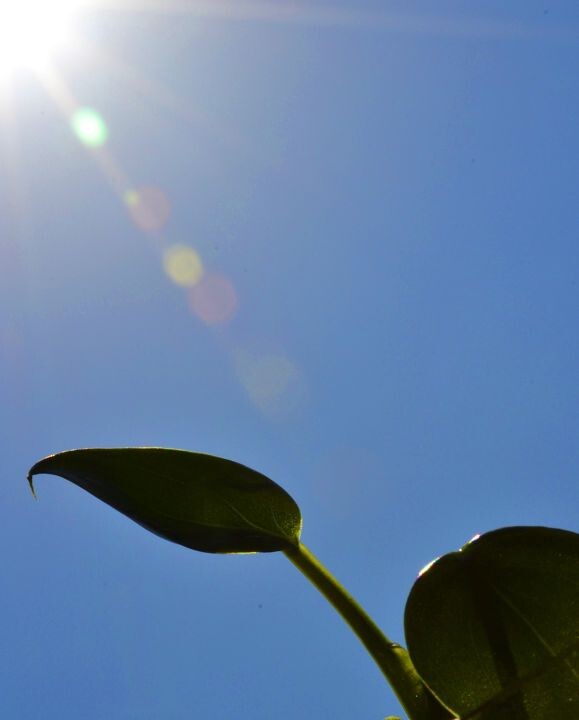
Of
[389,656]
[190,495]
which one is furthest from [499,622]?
[190,495]

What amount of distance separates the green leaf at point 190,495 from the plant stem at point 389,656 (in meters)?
0.04

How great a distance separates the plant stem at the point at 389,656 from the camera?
0.30 m

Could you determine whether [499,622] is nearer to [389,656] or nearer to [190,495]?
[389,656]

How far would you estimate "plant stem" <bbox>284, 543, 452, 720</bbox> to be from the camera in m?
0.30

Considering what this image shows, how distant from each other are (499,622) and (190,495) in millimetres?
156

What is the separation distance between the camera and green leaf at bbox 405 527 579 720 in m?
0.29

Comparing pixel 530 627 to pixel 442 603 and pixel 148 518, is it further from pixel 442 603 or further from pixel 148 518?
pixel 148 518

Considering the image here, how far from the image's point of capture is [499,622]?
0.97 feet

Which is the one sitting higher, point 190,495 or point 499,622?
point 190,495

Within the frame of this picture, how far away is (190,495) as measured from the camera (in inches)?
14.0

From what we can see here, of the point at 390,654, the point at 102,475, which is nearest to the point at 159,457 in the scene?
the point at 102,475

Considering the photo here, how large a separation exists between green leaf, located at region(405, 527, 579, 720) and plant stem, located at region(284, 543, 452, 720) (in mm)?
14

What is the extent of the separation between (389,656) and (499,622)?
0.16ft

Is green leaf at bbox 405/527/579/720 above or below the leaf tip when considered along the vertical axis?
below
